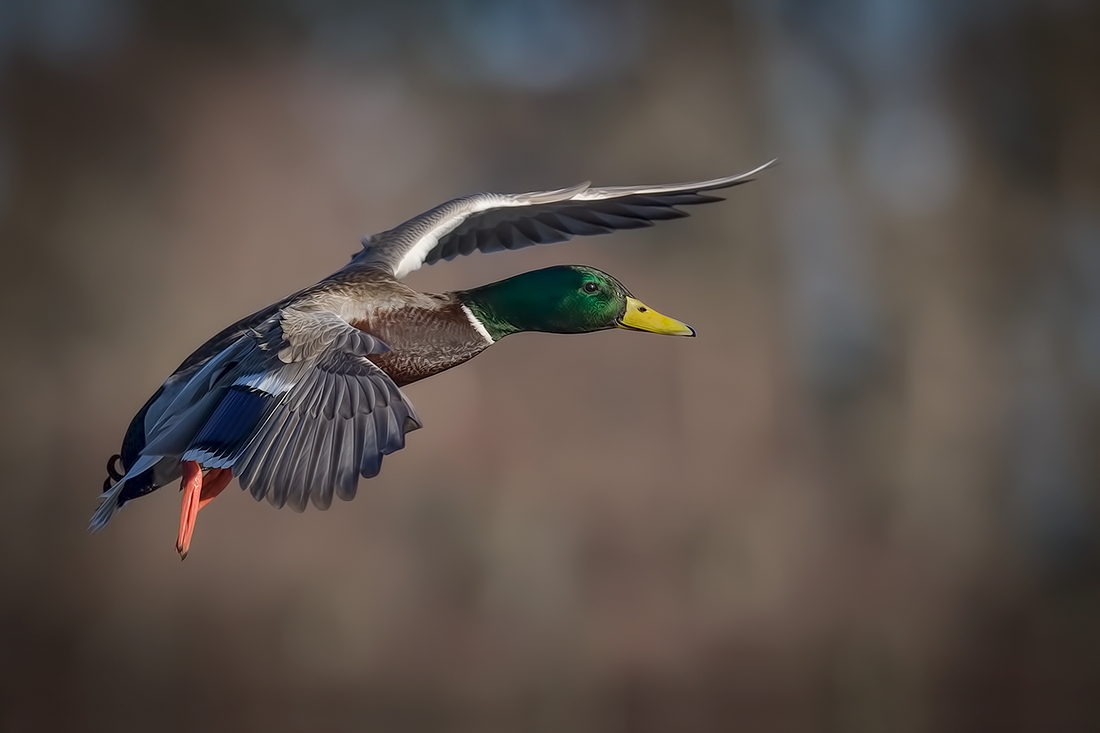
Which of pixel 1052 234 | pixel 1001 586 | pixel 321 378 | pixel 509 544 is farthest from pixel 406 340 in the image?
pixel 1052 234

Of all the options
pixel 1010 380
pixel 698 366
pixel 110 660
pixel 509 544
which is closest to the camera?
pixel 110 660

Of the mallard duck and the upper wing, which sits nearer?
the mallard duck

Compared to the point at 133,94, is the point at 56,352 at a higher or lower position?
lower

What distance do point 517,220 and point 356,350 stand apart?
1.12 metres

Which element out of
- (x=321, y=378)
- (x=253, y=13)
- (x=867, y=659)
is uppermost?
(x=253, y=13)

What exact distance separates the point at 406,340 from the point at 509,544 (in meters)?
6.01

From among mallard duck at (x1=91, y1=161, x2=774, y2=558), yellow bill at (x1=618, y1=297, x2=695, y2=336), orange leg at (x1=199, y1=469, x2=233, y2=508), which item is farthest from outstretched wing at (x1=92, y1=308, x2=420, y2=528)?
yellow bill at (x1=618, y1=297, x2=695, y2=336)

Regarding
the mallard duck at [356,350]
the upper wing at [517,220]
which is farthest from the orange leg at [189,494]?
the upper wing at [517,220]

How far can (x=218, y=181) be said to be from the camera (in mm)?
8336

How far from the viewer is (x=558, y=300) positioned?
8.48ft

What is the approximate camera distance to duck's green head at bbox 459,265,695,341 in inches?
101

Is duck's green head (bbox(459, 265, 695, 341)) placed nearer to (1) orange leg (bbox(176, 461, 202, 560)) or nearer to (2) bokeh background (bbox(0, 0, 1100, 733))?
(1) orange leg (bbox(176, 461, 202, 560))

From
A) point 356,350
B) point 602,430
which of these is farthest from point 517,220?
point 602,430

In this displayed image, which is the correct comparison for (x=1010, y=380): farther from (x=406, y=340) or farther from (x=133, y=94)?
(x=406, y=340)
